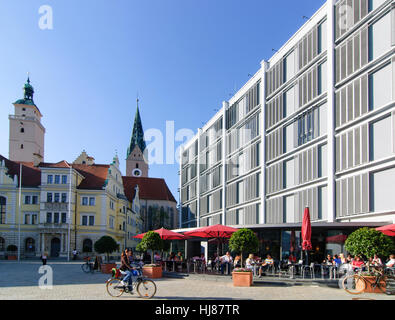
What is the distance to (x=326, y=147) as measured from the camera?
37.6 m

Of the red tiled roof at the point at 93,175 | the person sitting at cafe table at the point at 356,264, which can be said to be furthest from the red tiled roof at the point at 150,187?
the person sitting at cafe table at the point at 356,264

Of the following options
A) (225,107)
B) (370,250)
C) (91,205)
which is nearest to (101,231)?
(91,205)

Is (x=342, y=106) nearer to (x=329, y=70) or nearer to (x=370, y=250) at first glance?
(x=329, y=70)

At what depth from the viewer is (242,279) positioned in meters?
22.2

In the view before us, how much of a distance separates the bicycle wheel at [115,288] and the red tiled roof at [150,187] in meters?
105

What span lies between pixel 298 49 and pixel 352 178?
1426 centimetres

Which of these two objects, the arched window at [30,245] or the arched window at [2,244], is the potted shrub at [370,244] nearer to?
the arched window at [30,245]

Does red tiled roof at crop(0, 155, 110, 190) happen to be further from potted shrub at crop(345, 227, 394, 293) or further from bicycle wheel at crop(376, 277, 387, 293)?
bicycle wheel at crop(376, 277, 387, 293)

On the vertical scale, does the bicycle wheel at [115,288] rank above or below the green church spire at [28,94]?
below

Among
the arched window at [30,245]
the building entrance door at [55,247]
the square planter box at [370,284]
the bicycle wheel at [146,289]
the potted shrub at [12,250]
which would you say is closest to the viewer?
the bicycle wheel at [146,289]

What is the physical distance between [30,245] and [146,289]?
55.1 metres

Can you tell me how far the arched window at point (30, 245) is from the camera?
66.9 metres

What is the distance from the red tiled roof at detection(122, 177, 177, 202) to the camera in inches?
4889

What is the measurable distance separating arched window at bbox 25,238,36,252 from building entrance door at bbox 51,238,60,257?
274cm
